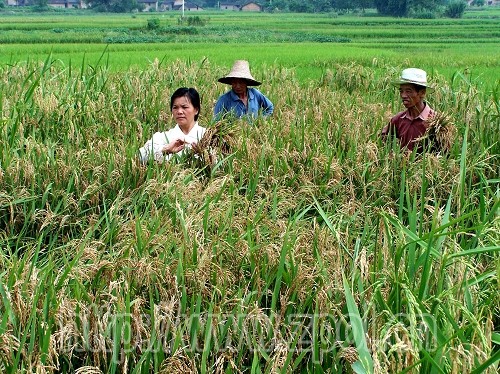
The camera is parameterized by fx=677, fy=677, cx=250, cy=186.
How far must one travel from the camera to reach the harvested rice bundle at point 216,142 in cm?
398

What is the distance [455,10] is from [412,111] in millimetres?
49441

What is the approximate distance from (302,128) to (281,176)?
729mm

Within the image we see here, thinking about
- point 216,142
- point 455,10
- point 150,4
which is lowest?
point 150,4

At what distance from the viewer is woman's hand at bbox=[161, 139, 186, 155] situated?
4168 mm

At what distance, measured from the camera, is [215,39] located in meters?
25.2

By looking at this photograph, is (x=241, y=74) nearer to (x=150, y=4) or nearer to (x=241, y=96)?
(x=241, y=96)

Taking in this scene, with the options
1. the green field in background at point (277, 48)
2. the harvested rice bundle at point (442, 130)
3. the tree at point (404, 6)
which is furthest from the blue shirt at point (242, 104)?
the tree at point (404, 6)

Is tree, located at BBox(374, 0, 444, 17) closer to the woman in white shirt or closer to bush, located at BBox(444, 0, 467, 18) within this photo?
bush, located at BBox(444, 0, 467, 18)

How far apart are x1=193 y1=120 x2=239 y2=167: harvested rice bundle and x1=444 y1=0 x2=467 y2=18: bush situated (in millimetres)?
49715

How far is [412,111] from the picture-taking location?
475 cm

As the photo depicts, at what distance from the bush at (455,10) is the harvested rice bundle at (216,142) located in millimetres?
49715

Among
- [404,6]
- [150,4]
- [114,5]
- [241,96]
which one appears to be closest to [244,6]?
[150,4]

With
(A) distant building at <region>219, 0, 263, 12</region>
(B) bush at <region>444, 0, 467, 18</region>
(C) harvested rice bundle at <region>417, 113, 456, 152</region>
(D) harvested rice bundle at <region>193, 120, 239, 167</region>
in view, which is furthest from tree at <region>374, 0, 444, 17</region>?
(D) harvested rice bundle at <region>193, 120, 239, 167</region>

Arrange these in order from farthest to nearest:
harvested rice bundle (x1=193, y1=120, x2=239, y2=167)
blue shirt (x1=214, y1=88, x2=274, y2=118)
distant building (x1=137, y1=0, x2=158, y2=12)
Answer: distant building (x1=137, y1=0, x2=158, y2=12) → blue shirt (x1=214, y1=88, x2=274, y2=118) → harvested rice bundle (x1=193, y1=120, x2=239, y2=167)
